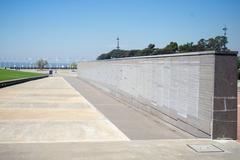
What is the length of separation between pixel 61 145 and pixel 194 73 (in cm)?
399

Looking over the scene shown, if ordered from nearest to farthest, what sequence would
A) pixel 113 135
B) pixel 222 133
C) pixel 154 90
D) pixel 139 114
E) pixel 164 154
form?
pixel 164 154 < pixel 222 133 < pixel 113 135 < pixel 154 90 < pixel 139 114

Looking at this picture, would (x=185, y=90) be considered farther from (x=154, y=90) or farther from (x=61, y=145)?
(x=61, y=145)

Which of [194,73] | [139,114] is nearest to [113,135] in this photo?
[194,73]

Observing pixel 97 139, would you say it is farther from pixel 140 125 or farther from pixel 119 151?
pixel 140 125

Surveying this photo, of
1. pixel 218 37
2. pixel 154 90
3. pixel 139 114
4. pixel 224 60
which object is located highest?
pixel 218 37

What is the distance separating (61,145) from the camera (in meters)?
8.62

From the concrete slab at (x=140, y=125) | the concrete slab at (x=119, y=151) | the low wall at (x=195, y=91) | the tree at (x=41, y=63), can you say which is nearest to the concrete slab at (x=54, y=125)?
the concrete slab at (x=140, y=125)

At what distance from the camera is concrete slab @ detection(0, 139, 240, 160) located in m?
7.59

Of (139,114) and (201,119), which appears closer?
(201,119)

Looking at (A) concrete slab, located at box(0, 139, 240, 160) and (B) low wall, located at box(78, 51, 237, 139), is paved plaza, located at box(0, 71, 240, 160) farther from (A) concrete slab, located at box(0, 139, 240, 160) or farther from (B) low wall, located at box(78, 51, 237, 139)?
(B) low wall, located at box(78, 51, 237, 139)

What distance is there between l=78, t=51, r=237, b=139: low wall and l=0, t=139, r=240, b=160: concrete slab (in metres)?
0.55

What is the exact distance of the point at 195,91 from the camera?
997 centimetres

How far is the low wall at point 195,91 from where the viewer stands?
9.11 metres

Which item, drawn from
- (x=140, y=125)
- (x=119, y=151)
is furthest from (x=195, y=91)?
(x=119, y=151)
